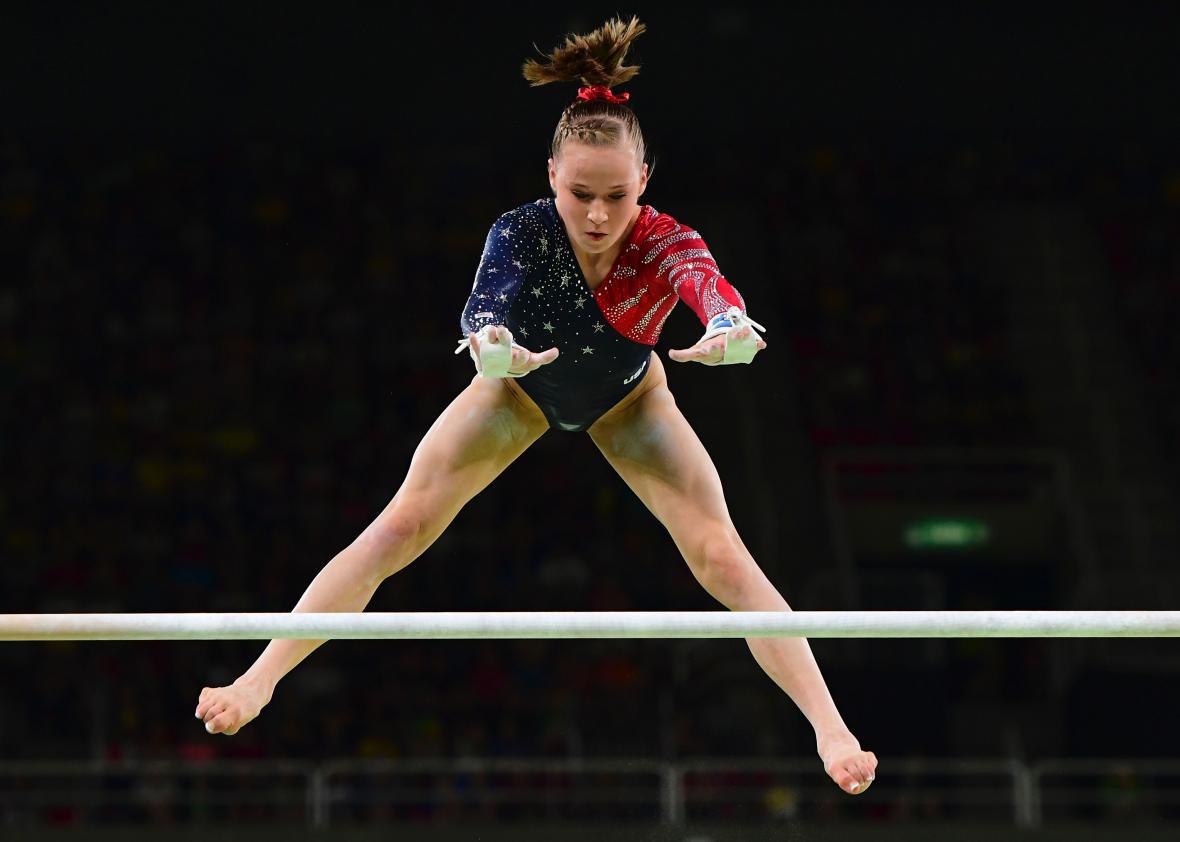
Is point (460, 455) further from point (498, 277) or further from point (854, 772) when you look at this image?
point (854, 772)

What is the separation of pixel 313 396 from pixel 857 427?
171 inches

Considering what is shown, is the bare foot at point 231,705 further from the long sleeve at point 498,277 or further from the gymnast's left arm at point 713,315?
the gymnast's left arm at point 713,315

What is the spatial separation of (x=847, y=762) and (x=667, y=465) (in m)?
0.91

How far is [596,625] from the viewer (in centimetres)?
344

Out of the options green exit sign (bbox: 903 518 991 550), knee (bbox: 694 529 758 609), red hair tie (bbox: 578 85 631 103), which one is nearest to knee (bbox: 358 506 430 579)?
knee (bbox: 694 529 758 609)

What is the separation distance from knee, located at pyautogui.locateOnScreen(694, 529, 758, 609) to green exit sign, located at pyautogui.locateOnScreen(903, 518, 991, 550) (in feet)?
28.4

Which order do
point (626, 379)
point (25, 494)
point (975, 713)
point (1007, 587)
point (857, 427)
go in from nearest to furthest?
point (626, 379), point (25, 494), point (975, 713), point (857, 427), point (1007, 587)

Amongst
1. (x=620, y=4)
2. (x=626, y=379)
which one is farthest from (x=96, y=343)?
(x=626, y=379)

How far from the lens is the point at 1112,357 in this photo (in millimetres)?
14102

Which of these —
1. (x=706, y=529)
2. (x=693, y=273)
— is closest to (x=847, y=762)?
(x=706, y=529)

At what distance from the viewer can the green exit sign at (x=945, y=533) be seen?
1241cm

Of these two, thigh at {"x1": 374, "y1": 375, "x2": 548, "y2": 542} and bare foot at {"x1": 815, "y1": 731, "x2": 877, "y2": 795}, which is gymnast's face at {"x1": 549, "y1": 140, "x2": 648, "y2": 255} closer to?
thigh at {"x1": 374, "y1": 375, "x2": 548, "y2": 542}

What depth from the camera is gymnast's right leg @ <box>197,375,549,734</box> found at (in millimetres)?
4027

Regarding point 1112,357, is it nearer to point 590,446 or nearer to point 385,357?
point 590,446
